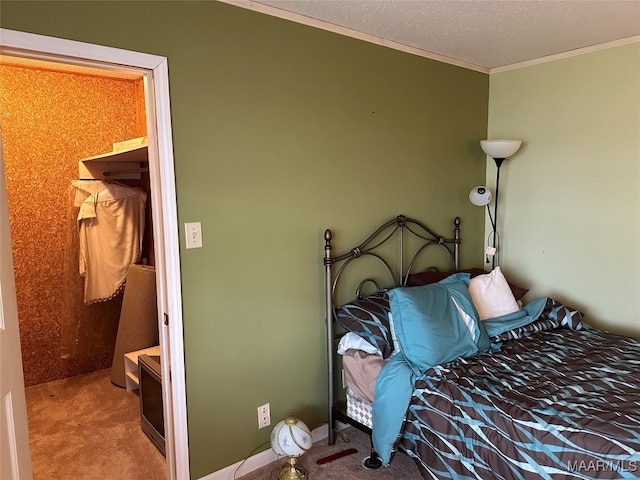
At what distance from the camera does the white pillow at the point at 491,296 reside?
2.78m

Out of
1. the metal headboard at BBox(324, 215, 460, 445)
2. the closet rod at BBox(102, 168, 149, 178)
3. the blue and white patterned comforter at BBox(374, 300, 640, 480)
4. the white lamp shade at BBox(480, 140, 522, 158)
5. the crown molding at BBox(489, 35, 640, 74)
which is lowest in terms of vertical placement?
the blue and white patterned comforter at BBox(374, 300, 640, 480)

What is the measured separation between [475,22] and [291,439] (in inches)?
95.1

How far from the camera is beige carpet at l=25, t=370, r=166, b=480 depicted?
2.49m

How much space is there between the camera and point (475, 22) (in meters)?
2.48

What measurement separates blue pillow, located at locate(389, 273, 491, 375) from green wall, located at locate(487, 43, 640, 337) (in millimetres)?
1148

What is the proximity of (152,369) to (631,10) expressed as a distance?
Result: 327 cm

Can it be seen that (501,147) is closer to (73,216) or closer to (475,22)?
(475,22)

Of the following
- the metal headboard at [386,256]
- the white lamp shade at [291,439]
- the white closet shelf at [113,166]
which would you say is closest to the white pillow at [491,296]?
the metal headboard at [386,256]

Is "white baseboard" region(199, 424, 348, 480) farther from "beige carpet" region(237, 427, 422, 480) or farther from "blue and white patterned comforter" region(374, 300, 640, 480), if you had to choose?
"blue and white patterned comforter" region(374, 300, 640, 480)

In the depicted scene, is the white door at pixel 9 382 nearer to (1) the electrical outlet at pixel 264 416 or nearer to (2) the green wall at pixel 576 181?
(1) the electrical outlet at pixel 264 416

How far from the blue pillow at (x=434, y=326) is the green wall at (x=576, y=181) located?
1148 millimetres

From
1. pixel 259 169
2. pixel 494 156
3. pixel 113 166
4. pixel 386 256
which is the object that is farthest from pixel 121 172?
pixel 494 156

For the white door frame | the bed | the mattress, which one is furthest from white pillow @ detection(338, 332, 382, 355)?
the white door frame

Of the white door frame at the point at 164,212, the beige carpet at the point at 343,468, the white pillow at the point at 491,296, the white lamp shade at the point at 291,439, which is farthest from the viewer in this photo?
the white pillow at the point at 491,296
